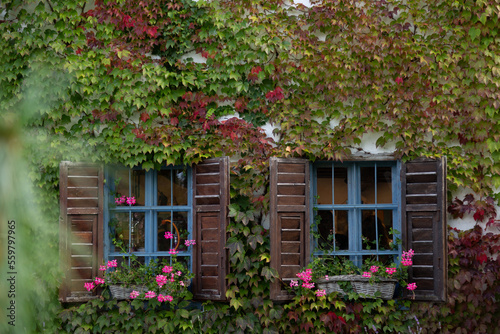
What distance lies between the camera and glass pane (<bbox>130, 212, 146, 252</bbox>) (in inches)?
212

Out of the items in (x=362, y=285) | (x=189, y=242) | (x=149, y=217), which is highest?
(x=149, y=217)

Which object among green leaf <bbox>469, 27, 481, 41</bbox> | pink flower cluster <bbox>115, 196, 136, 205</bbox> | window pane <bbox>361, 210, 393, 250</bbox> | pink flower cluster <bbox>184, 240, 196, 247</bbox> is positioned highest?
green leaf <bbox>469, 27, 481, 41</bbox>

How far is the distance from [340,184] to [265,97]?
1.28 m

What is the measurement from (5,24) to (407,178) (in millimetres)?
4636

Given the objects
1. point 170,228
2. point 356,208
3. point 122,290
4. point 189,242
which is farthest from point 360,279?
point 122,290

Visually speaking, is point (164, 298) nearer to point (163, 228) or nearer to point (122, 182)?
point (163, 228)

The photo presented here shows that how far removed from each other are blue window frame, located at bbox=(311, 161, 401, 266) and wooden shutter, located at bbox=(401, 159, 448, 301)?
200mm

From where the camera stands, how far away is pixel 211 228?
5.10 m

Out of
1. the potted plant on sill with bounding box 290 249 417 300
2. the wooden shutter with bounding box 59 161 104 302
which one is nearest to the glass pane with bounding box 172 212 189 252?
the wooden shutter with bounding box 59 161 104 302

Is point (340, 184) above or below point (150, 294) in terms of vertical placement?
above

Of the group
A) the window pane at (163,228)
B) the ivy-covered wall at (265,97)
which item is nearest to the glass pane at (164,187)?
the window pane at (163,228)

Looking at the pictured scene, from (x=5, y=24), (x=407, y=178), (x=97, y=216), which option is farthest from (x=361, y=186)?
(x=5, y=24)

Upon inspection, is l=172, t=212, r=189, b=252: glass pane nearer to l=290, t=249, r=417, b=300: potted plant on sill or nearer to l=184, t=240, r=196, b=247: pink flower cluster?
l=184, t=240, r=196, b=247: pink flower cluster

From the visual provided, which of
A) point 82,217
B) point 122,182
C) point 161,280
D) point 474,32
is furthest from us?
point 122,182
